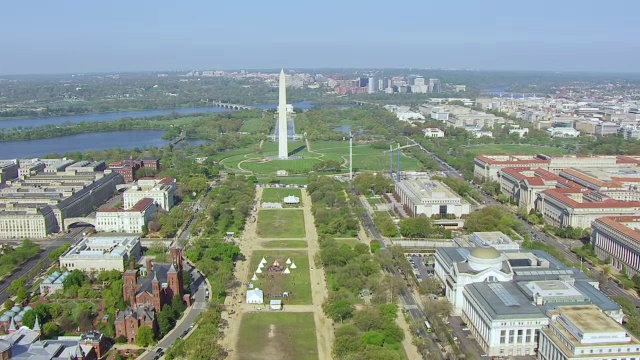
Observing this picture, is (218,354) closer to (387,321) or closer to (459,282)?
(387,321)

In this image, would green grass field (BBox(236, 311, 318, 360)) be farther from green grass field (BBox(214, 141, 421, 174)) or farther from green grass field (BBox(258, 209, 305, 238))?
green grass field (BBox(214, 141, 421, 174))

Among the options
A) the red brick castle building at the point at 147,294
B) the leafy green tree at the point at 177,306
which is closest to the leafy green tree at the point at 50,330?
the red brick castle building at the point at 147,294

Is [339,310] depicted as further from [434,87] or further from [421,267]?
[434,87]

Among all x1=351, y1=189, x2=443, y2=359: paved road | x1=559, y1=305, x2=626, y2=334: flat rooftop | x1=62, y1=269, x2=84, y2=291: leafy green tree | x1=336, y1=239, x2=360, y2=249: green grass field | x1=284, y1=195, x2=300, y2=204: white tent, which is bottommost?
x1=336, y1=239, x2=360, y2=249: green grass field

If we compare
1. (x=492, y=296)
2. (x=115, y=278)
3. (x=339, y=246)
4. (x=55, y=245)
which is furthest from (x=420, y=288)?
(x=55, y=245)

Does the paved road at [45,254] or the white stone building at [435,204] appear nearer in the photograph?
the paved road at [45,254]

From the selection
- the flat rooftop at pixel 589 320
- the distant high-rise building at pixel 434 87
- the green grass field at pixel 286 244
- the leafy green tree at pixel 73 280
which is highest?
the distant high-rise building at pixel 434 87

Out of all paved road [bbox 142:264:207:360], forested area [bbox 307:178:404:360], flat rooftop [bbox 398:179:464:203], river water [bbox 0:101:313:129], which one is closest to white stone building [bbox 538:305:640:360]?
forested area [bbox 307:178:404:360]

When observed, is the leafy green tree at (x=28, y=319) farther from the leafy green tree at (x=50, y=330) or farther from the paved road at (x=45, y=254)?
the paved road at (x=45, y=254)
